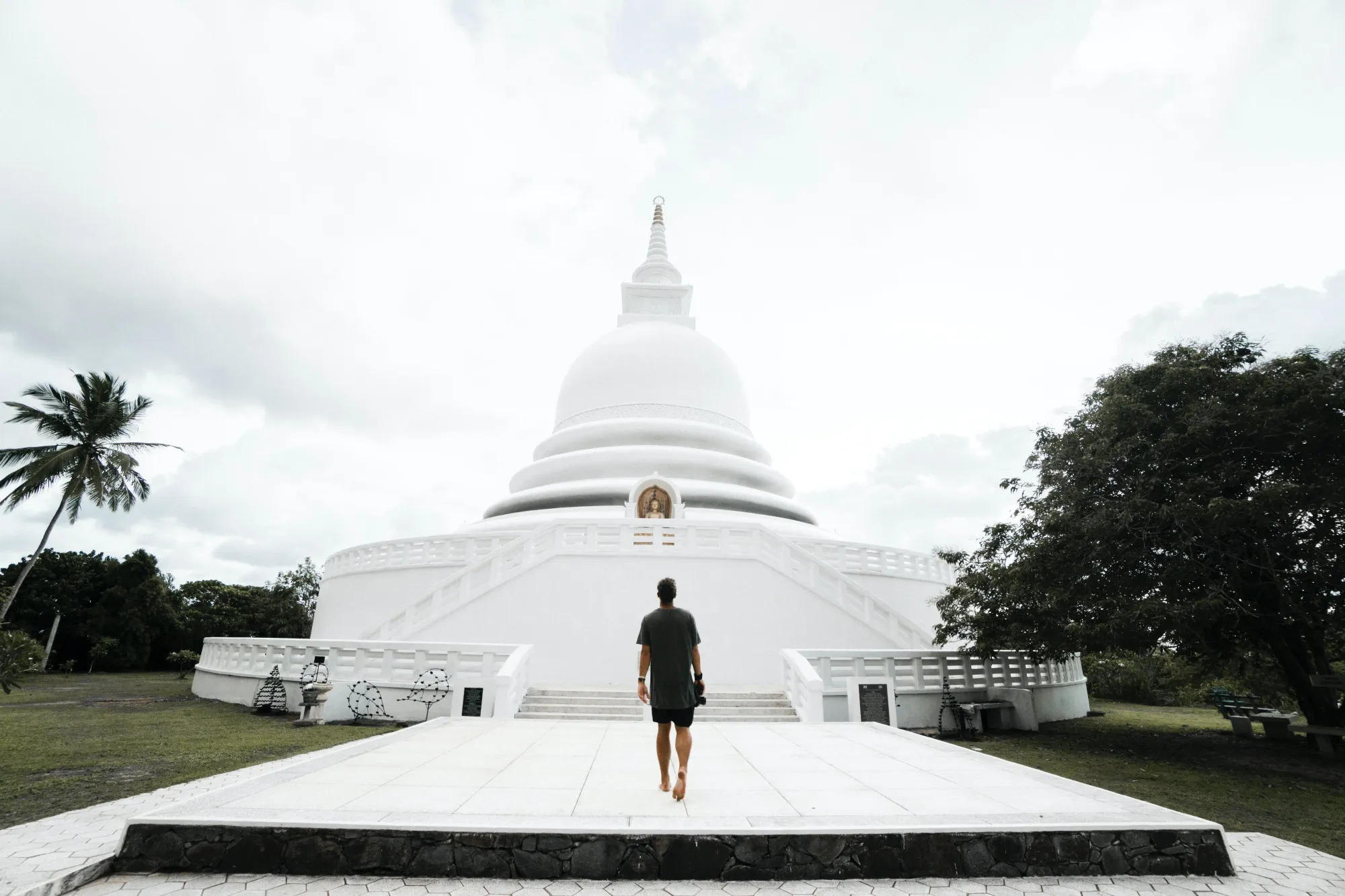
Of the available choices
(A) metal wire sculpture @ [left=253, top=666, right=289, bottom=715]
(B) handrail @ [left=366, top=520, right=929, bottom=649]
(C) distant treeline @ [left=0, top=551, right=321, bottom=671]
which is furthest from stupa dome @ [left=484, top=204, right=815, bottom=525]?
(C) distant treeline @ [left=0, top=551, right=321, bottom=671]

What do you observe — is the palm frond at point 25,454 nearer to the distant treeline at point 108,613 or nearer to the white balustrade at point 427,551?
the distant treeline at point 108,613

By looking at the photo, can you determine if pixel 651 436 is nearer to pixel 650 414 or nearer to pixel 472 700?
pixel 650 414

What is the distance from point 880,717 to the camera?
1134 cm

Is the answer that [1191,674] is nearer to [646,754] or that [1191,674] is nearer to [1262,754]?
[1262,754]

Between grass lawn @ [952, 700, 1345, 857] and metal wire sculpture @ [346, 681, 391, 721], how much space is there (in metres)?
10.6

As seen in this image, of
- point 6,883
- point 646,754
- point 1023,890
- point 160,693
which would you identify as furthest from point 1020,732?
point 160,693

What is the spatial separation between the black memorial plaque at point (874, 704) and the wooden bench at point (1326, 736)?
7352 millimetres

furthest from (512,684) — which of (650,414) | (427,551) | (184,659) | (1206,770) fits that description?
(184,659)

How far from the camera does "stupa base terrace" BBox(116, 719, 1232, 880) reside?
14.7 ft

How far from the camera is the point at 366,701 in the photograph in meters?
12.4

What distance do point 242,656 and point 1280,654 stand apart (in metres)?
21.0

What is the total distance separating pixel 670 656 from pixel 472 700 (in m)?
6.84

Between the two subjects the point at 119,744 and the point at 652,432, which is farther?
the point at 652,432

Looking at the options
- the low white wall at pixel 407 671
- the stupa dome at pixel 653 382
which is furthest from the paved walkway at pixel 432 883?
the stupa dome at pixel 653 382
